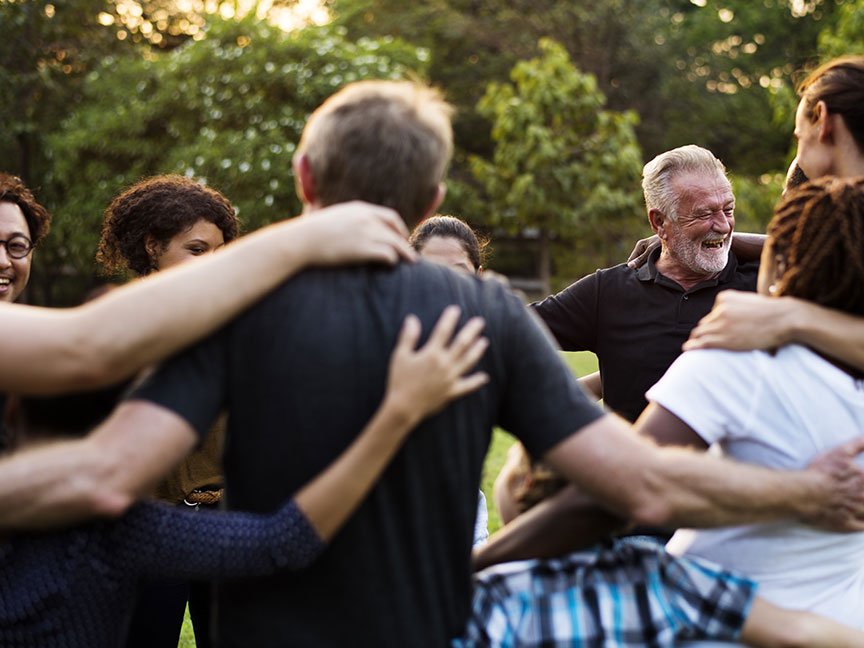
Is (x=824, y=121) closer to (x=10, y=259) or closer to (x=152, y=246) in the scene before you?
(x=152, y=246)

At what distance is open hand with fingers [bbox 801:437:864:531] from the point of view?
88.4 inches

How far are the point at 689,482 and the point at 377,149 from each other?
975 mm

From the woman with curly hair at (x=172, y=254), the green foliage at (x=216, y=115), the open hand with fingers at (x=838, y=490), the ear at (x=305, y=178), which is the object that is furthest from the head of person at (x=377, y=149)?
the green foliage at (x=216, y=115)

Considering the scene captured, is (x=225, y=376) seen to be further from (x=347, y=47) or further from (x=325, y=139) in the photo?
(x=347, y=47)

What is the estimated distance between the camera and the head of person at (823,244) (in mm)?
2305

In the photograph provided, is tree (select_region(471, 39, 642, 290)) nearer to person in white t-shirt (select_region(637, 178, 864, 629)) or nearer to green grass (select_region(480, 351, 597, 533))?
green grass (select_region(480, 351, 597, 533))

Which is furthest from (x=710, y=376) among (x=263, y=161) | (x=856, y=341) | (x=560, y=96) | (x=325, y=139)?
(x=560, y=96)

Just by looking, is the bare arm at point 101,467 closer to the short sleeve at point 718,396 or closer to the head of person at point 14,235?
the short sleeve at point 718,396

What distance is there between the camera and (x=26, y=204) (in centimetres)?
395

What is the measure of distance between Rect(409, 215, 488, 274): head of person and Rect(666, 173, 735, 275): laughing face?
0.95m

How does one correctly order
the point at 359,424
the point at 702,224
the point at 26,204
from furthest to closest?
the point at 702,224 → the point at 26,204 → the point at 359,424

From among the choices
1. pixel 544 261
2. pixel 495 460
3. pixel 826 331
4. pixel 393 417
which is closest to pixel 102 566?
pixel 393 417

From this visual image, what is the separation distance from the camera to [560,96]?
1107 inches

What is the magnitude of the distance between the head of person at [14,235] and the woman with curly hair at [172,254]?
38cm
